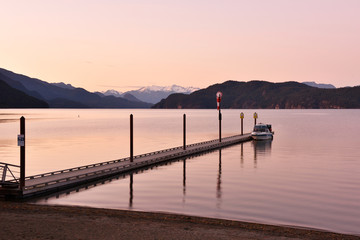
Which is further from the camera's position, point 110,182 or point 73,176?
point 110,182

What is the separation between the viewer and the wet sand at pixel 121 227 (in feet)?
44.8

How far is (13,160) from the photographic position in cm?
4488

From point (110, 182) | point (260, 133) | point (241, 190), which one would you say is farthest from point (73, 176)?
point (260, 133)

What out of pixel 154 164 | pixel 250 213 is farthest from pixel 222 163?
pixel 250 213

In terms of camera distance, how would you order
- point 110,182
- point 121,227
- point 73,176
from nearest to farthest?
1. point 121,227
2. point 73,176
3. point 110,182

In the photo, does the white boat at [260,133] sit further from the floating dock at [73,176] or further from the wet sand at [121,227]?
the wet sand at [121,227]

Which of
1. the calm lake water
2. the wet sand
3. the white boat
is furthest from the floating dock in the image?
the white boat

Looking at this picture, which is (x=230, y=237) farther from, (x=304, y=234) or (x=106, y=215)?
(x=106, y=215)

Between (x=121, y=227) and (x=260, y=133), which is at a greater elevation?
(x=260, y=133)

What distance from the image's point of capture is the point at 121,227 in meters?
14.8

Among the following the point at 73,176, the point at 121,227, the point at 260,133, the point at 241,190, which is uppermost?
the point at 260,133

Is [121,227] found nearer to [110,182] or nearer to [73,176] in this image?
[73,176]

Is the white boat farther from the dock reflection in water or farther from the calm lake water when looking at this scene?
the dock reflection in water

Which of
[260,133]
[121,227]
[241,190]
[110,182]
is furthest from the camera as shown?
[260,133]
